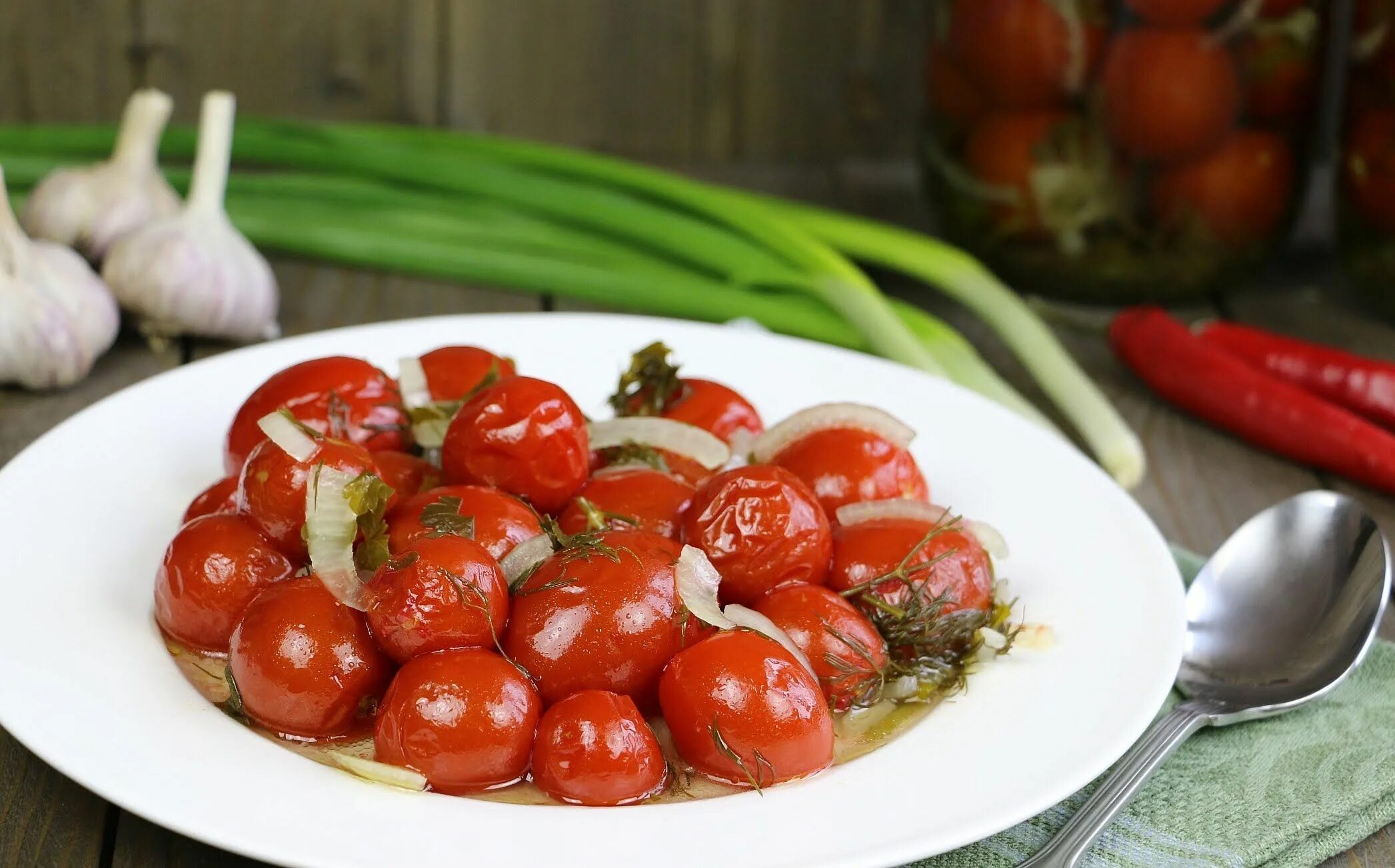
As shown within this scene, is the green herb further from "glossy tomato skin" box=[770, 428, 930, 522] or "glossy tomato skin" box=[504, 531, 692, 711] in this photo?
"glossy tomato skin" box=[770, 428, 930, 522]

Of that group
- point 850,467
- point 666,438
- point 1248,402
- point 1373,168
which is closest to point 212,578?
point 666,438

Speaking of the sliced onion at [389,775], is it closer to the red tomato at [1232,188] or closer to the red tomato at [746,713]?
the red tomato at [746,713]

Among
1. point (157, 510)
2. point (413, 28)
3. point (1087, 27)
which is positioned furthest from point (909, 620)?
point (413, 28)

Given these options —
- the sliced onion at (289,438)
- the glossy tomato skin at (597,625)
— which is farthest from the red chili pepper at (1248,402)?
the sliced onion at (289,438)

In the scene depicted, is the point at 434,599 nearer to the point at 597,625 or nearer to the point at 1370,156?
the point at 597,625

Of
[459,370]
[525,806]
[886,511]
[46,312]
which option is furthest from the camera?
[46,312]
